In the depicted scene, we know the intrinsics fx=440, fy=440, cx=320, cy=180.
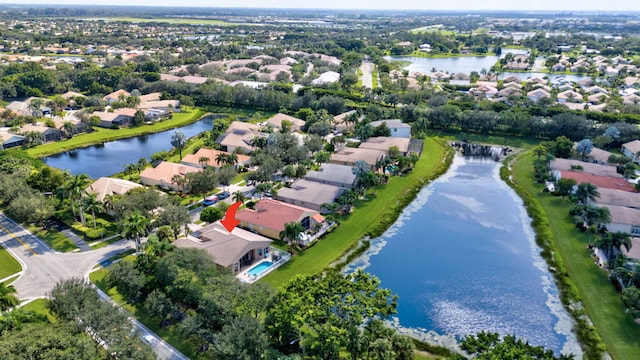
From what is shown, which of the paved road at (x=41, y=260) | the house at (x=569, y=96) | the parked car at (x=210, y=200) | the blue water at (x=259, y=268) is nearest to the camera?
the paved road at (x=41, y=260)

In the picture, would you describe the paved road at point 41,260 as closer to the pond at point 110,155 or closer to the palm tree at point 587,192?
the pond at point 110,155

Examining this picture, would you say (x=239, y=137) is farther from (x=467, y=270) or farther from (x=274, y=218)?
(x=467, y=270)

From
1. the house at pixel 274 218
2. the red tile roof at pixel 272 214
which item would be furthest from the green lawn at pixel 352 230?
the red tile roof at pixel 272 214

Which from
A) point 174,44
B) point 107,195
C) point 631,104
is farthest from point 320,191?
point 174,44

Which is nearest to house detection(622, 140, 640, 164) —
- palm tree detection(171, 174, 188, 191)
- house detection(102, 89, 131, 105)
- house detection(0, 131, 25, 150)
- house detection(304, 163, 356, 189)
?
house detection(304, 163, 356, 189)

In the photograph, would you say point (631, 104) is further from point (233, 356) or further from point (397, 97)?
point (233, 356)

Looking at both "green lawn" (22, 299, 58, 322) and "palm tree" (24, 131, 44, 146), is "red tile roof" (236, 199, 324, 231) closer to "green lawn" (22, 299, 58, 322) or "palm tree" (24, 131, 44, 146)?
"green lawn" (22, 299, 58, 322)
